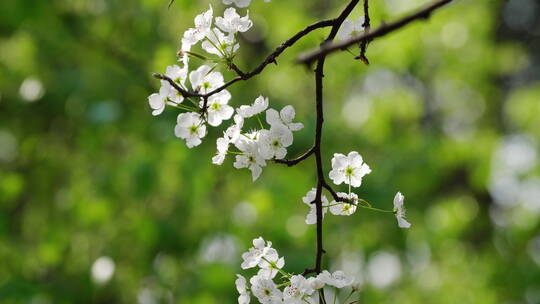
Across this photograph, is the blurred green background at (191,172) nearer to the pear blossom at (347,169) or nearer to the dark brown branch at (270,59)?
the pear blossom at (347,169)

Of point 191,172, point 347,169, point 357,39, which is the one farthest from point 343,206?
point 191,172

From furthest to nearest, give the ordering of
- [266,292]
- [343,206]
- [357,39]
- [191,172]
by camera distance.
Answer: [191,172]
[343,206]
[266,292]
[357,39]

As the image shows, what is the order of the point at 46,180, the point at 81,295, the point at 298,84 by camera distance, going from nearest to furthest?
the point at 81,295 < the point at 46,180 < the point at 298,84

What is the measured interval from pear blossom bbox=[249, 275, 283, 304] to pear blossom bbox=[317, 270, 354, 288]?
73 millimetres

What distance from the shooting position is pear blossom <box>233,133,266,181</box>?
1.04 meters

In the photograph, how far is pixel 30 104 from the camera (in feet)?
13.0

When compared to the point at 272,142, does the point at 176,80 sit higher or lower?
higher

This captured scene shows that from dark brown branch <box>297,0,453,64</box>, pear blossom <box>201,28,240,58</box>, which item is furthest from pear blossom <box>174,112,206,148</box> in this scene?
dark brown branch <box>297,0,453,64</box>

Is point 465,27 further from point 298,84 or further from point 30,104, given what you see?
point 30,104

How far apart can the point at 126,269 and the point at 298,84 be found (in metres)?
2.51

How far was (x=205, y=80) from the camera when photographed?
3.52 ft

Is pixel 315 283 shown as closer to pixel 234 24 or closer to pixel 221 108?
pixel 221 108

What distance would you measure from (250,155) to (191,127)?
0.12 meters

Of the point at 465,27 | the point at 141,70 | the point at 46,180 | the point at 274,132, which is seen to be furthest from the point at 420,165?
the point at 274,132
